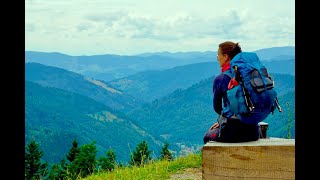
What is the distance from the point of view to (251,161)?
5.00 meters

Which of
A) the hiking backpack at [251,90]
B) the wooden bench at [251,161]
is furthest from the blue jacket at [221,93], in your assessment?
the wooden bench at [251,161]

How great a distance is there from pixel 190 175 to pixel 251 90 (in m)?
3.12

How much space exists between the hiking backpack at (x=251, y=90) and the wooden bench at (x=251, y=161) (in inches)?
14.8

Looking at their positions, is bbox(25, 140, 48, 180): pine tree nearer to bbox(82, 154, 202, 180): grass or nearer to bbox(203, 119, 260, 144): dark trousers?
bbox(82, 154, 202, 180): grass

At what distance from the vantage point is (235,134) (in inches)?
223

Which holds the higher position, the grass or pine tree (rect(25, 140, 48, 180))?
the grass

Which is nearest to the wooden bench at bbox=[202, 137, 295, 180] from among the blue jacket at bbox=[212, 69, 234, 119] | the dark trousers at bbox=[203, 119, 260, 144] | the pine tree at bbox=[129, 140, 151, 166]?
the dark trousers at bbox=[203, 119, 260, 144]

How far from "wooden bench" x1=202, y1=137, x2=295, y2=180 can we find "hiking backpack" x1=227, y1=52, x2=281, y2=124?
38 centimetres

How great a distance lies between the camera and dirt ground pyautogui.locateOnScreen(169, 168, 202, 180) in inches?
306

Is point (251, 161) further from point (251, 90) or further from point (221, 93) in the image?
point (221, 93)
